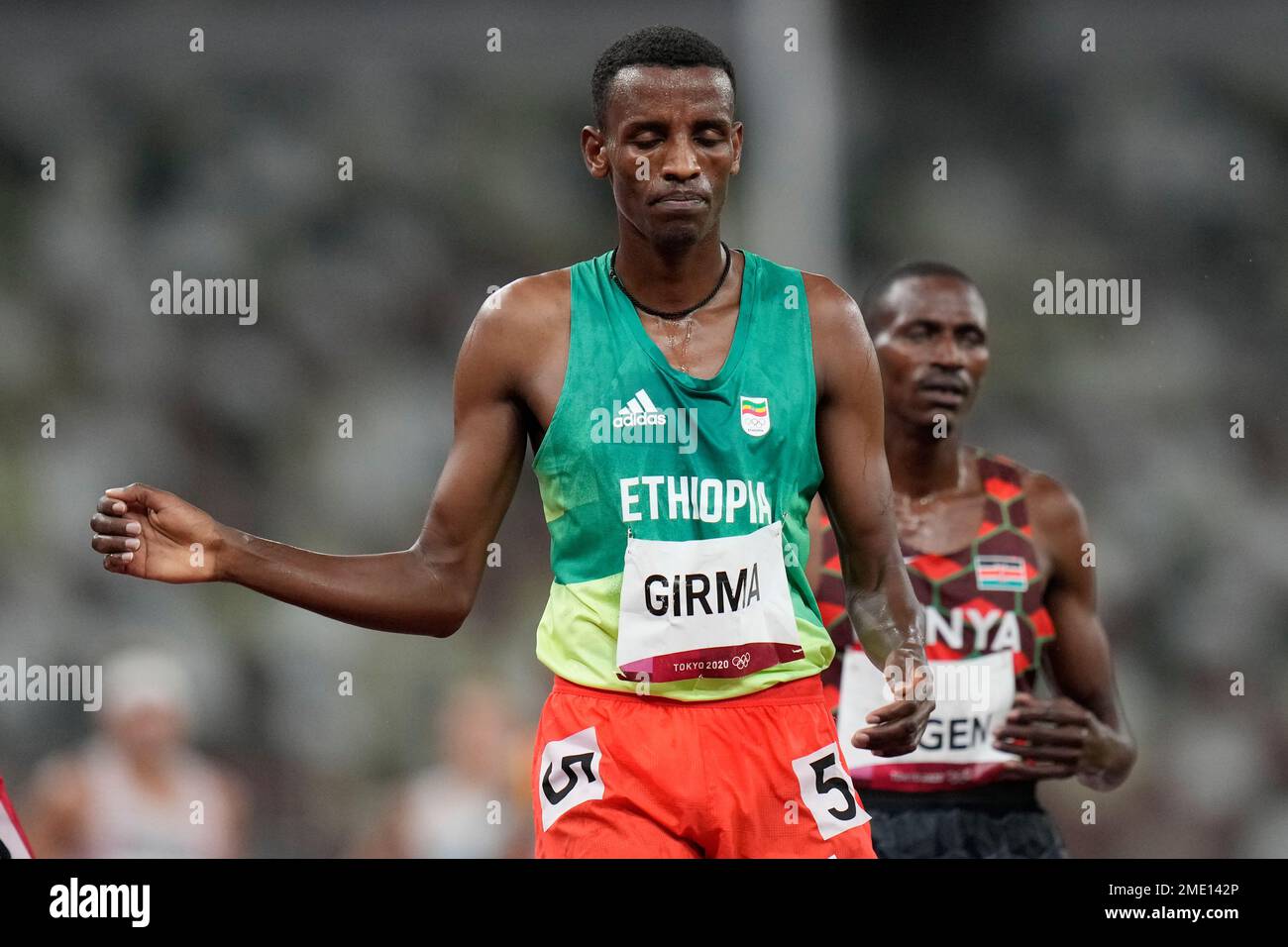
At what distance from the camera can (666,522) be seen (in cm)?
303

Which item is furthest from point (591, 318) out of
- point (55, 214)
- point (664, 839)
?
point (55, 214)

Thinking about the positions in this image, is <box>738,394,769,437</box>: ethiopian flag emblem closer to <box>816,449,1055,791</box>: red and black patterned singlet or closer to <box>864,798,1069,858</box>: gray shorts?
<box>816,449,1055,791</box>: red and black patterned singlet

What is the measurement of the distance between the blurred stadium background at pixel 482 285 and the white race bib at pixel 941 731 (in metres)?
2.53

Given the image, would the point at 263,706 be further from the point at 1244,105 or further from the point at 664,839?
the point at 1244,105

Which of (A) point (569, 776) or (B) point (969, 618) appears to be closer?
(A) point (569, 776)

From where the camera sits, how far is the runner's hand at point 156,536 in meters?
3.03

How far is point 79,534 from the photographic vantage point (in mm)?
7074

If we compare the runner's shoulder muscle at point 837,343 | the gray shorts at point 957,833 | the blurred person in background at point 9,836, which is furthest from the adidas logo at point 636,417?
the gray shorts at point 957,833

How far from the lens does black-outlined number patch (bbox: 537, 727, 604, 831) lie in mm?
2984

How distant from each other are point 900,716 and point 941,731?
1.39m

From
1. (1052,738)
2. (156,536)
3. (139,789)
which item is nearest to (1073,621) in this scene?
(1052,738)

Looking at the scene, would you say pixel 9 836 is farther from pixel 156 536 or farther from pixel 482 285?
pixel 482 285

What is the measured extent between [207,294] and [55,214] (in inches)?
32.6

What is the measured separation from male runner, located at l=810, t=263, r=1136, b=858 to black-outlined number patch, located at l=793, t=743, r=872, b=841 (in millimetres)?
1217
